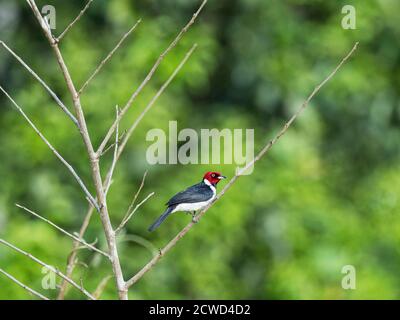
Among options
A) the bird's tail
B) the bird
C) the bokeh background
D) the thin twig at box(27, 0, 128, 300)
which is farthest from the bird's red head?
the bokeh background

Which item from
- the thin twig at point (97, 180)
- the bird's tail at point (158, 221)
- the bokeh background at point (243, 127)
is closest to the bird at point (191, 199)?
the bird's tail at point (158, 221)

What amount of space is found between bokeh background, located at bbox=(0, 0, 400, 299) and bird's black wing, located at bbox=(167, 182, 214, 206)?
3.20 meters

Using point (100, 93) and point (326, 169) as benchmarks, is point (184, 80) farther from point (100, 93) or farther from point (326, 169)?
point (326, 169)

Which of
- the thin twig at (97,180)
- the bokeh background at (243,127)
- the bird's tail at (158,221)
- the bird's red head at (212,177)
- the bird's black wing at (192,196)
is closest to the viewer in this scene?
the thin twig at (97,180)

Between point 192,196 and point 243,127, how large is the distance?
5413mm

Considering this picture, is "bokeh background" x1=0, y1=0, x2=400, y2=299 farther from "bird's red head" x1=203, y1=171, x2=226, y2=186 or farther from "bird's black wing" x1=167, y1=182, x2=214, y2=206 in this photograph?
"bird's black wing" x1=167, y1=182, x2=214, y2=206

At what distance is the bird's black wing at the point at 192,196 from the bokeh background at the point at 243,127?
3.20 metres

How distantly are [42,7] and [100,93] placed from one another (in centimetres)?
103

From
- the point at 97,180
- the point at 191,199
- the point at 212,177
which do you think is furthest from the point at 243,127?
the point at 97,180

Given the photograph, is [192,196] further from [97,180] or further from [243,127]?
[243,127]

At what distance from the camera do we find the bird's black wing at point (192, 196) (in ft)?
11.9

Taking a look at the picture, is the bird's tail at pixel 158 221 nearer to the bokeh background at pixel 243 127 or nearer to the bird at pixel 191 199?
the bird at pixel 191 199

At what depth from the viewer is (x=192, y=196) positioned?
12.0 feet

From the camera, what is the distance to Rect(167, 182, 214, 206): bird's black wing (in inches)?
143
